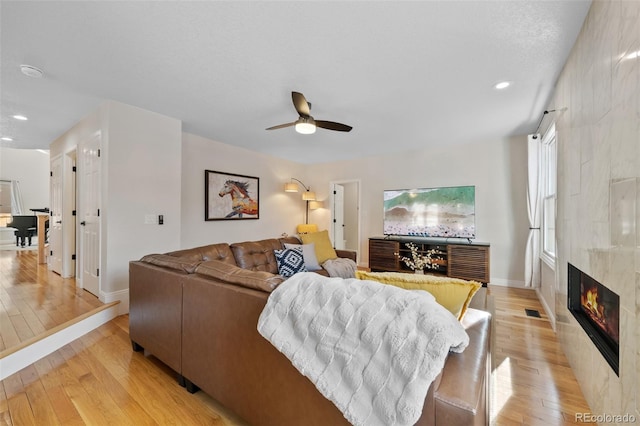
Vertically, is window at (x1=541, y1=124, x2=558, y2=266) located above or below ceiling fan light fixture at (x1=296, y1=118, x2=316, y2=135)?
below

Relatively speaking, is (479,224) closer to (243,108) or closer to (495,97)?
(495,97)

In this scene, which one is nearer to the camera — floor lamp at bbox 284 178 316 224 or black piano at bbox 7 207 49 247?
floor lamp at bbox 284 178 316 224

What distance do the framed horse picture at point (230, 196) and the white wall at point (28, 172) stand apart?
276 inches

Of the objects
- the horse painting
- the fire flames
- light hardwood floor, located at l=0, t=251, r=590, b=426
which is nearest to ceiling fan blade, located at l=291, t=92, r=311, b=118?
light hardwood floor, located at l=0, t=251, r=590, b=426

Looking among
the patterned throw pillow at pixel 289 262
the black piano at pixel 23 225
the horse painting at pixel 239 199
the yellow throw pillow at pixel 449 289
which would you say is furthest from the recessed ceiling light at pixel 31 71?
the black piano at pixel 23 225

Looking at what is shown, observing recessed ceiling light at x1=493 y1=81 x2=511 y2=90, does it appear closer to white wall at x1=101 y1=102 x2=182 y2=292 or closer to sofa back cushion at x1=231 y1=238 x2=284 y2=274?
sofa back cushion at x1=231 y1=238 x2=284 y2=274

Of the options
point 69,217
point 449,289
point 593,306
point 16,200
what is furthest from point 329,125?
point 16,200

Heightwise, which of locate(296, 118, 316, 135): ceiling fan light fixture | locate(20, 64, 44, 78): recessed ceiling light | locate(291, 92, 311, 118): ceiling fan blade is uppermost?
locate(20, 64, 44, 78): recessed ceiling light

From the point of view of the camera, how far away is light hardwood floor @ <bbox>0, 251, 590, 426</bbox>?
146 centimetres

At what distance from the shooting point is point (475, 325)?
1240 mm

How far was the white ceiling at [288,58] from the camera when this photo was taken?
1587 millimetres

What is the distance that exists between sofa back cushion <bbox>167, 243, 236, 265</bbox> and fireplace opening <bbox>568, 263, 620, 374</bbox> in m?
2.80

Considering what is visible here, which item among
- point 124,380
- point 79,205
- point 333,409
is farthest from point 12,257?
point 333,409

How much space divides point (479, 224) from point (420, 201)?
40.5 inches
